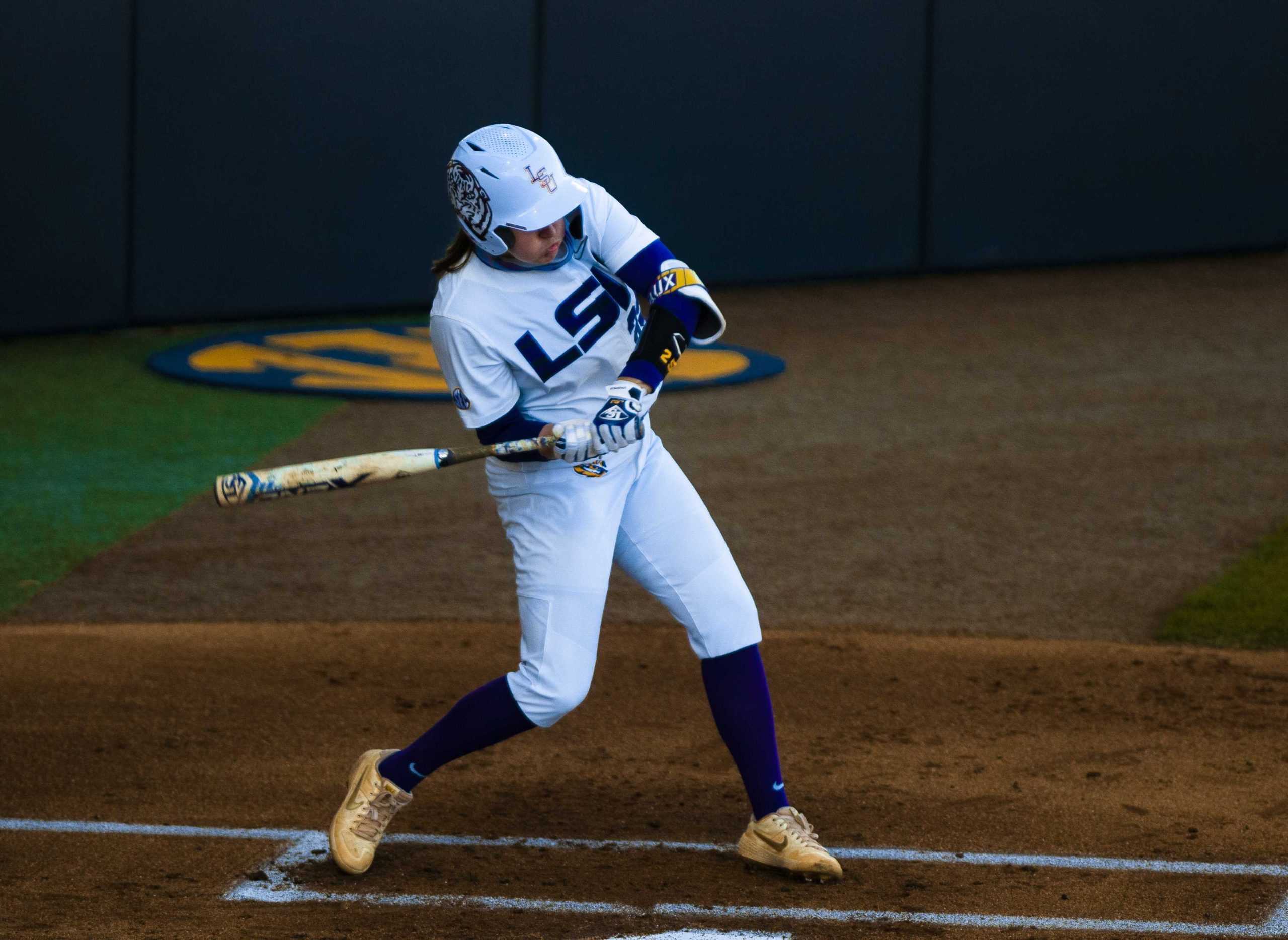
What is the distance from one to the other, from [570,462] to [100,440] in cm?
566

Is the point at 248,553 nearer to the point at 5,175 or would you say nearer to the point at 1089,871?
the point at 1089,871

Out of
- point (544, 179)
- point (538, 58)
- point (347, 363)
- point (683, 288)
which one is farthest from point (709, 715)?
point (538, 58)

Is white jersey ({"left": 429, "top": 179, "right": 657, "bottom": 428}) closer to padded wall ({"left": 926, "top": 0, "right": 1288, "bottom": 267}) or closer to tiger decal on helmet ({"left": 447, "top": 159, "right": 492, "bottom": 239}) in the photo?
tiger decal on helmet ({"left": 447, "top": 159, "right": 492, "bottom": 239})

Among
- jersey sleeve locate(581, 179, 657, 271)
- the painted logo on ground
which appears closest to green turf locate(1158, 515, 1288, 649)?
jersey sleeve locate(581, 179, 657, 271)

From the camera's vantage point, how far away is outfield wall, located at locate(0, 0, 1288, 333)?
10.6 m

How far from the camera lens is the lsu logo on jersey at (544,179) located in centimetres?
363

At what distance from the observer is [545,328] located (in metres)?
3.73

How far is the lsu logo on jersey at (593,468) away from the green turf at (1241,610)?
2973mm

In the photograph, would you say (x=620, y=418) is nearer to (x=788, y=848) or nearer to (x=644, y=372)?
(x=644, y=372)

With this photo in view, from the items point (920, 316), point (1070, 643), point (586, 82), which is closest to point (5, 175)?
point (586, 82)

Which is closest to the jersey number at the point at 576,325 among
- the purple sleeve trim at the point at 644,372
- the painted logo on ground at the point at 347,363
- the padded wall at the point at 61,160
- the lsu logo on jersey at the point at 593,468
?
the purple sleeve trim at the point at 644,372

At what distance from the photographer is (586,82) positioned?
1190 centimetres

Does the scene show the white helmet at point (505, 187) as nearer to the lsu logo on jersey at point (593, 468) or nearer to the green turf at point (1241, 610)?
the lsu logo on jersey at point (593, 468)

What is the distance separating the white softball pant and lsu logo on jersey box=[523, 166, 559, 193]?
0.66 metres
